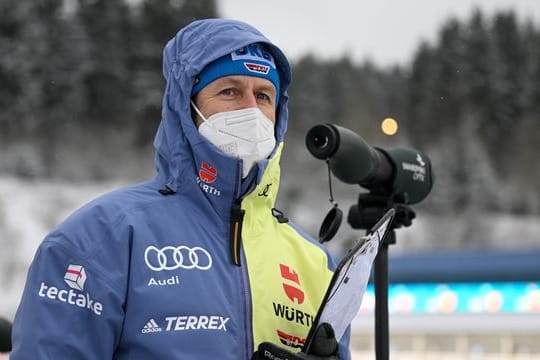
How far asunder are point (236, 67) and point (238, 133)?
0.14 meters

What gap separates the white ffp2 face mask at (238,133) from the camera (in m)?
1.68

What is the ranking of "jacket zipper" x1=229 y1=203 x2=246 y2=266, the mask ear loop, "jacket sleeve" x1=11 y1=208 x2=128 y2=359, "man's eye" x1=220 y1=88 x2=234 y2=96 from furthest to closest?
the mask ear loop → "man's eye" x1=220 y1=88 x2=234 y2=96 → "jacket zipper" x1=229 y1=203 x2=246 y2=266 → "jacket sleeve" x1=11 y1=208 x2=128 y2=359

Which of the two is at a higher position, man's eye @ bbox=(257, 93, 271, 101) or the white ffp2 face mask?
man's eye @ bbox=(257, 93, 271, 101)

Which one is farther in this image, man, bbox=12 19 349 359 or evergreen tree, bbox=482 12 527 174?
evergreen tree, bbox=482 12 527 174

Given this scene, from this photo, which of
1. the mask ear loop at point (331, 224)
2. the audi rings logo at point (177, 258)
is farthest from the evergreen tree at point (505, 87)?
the audi rings logo at point (177, 258)

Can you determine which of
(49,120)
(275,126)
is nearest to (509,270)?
(275,126)

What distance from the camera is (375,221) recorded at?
2.14m

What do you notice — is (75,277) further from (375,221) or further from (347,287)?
(375,221)

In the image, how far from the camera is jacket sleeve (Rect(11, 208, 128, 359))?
1409mm

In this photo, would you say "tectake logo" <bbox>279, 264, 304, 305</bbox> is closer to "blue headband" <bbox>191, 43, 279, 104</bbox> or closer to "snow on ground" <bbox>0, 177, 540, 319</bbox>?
"blue headband" <bbox>191, 43, 279, 104</bbox>

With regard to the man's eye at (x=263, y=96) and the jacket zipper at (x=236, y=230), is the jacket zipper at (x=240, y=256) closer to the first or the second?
the jacket zipper at (x=236, y=230)

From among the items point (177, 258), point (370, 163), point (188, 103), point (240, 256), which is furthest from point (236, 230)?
point (370, 163)

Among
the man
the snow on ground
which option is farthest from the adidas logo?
the snow on ground

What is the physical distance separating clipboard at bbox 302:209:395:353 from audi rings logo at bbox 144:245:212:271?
231 mm
